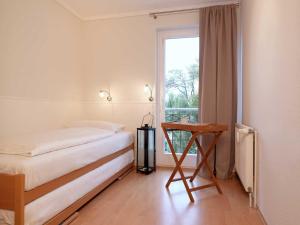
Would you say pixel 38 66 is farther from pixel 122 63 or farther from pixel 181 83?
pixel 181 83

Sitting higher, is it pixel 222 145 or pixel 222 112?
pixel 222 112

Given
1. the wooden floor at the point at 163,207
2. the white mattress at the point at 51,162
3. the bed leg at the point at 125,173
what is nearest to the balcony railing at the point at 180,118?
the bed leg at the point at 125,173

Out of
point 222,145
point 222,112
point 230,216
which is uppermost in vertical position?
point 222,112

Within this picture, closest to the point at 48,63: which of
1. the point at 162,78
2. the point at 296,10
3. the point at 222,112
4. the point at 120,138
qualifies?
the point at 120,138

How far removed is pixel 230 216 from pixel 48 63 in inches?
111

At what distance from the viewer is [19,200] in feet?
4.17

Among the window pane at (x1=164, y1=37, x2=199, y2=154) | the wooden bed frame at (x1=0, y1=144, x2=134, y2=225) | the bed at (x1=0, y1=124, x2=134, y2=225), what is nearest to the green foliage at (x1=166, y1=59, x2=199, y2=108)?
the window pane at (x1=164, y1=37, x2=199, y2=154)

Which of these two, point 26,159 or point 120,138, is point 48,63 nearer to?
point 120,138

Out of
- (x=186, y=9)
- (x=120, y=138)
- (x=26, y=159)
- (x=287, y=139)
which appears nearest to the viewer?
(x=287, y=139)

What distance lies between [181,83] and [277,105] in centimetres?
194

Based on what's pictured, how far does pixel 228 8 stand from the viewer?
287cm

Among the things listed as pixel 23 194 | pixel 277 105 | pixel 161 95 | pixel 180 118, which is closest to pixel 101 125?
pixel 161 95

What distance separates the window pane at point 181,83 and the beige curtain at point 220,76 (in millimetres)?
313

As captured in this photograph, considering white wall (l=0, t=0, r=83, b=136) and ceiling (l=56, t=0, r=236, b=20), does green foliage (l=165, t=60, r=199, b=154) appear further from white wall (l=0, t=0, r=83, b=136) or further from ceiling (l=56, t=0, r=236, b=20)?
white wall (l=0, t=0, r=83, b=136)
